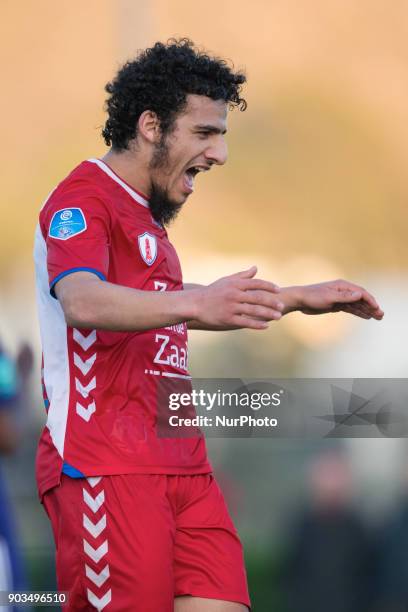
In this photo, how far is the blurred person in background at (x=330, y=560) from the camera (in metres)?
4.43

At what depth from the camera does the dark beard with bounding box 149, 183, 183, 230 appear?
7.93 feet

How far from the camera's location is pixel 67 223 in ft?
6.97

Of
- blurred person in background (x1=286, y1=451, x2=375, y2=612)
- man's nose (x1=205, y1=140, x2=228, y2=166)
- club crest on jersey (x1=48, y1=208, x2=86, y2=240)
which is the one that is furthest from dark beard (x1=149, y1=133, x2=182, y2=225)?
blurred person in background (x1=286, y1=451, x2=375, y2=612)

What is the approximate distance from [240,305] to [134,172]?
0.66 meters

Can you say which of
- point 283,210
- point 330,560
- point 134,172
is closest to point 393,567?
point 330,560

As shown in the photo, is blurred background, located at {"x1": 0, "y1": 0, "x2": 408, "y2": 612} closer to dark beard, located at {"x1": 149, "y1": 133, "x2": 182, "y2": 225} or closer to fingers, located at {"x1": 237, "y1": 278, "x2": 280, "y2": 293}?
dark beard, located at {"x1": 149, "y1": 133, "x2": 182, "y2": 225}

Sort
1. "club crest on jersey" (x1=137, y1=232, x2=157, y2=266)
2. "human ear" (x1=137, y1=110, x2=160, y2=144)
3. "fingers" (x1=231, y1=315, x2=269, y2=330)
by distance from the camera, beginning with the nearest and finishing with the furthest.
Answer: "fingers" (x1=231, y1=315, x2=269, y2=330) → "club crest on jersey" (x1=137, y1=232, x2=157, y2=266) → "human ear" (x1=137, y1=110, x2=160, y2=144)

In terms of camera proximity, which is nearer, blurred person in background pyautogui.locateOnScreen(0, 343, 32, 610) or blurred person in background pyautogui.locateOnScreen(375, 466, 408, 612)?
blurred person in background pyautogui.locateOnScreen(0, 343, 32, 610)

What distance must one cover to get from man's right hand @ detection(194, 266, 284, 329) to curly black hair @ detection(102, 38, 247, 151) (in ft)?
2.11

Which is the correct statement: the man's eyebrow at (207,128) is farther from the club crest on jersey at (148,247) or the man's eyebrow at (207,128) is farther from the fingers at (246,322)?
the fingers at (246,322)

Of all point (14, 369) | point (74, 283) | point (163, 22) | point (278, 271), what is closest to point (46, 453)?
point (74, 283)

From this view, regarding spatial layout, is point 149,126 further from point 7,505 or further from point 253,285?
point 7,505

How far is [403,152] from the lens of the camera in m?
4.71

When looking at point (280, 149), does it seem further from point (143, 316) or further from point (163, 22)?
point (143, 316)
